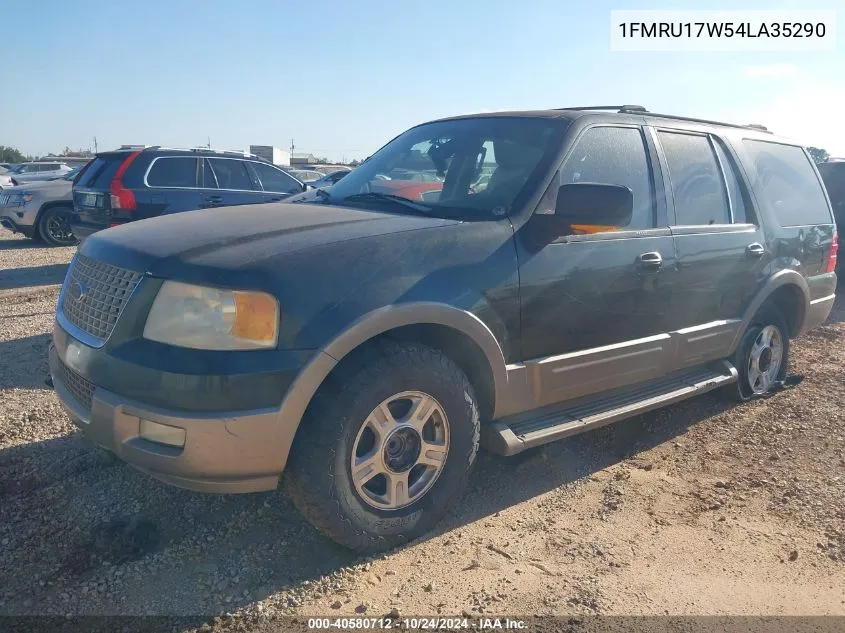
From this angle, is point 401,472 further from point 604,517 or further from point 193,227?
point 193,227

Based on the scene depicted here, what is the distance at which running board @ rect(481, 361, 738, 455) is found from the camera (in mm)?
3244

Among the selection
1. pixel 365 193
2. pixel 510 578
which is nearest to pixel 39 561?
pixel 510 578

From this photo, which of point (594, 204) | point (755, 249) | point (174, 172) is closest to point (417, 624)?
point (594, 204)

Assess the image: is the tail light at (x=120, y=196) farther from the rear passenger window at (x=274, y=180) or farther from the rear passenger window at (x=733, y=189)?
the rear passenger window at (x=733, y=189)

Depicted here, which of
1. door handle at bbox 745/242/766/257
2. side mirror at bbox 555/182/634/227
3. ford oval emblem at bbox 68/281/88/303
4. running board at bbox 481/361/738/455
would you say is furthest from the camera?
door handle at bbox 745/242/766/257

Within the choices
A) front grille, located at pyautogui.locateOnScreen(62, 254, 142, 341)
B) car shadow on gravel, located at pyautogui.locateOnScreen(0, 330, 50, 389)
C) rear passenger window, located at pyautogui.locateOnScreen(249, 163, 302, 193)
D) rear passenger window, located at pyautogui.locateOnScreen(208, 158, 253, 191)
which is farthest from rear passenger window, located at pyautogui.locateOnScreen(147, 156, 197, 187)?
front grille, located at pyautogui.locateOnScreen(62, 254, 142, 341)

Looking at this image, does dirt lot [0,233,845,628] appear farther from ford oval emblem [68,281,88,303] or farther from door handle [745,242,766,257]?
door handle [745,242,766,257]

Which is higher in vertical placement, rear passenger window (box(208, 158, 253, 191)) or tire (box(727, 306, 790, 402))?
rear passenger window (box(208, 158, 253, 191))

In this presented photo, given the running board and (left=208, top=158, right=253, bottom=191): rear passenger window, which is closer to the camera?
the running board

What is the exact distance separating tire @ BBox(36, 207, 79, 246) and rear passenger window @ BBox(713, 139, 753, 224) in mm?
11130

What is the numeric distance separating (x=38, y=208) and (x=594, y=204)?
11.8m

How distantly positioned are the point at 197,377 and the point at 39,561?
44.2 inches

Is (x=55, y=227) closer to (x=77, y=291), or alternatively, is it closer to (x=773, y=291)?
(x=77, y=291)

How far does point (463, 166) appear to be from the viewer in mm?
3785
